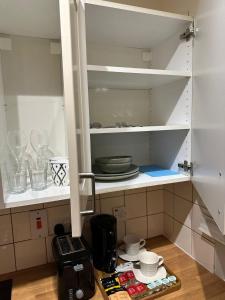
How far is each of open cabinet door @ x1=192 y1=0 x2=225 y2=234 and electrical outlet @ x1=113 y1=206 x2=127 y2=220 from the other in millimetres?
450


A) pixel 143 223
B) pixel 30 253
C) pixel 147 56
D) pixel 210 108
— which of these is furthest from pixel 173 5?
pixel 30 253

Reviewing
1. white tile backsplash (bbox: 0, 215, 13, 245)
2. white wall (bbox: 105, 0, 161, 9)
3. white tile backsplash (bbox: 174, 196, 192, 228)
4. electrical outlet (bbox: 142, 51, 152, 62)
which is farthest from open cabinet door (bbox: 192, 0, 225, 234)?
white tile backsplash (bbox: 0, 215, 13, 245)

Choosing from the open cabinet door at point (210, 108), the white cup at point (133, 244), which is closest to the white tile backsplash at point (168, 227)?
the white cup at point (133, 244)

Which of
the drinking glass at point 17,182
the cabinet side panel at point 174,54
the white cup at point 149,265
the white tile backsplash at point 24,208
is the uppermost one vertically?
the cabinet side panel at point 174,54

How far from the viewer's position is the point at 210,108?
75 cm

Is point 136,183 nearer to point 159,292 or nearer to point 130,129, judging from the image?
point 130,129

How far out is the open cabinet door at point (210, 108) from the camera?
2.13ft

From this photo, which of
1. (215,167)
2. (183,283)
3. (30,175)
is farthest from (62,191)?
(183,283)

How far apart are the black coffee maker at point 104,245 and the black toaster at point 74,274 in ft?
0.37

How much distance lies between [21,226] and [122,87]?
2.77 ft

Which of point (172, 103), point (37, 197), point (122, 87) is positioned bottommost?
point (37, 197)

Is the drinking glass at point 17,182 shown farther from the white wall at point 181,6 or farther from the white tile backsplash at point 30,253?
the white wall at point 181,6

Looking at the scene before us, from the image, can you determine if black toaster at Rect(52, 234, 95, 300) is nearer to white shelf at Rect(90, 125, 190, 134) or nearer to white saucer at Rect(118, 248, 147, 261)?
white saucer at Rect(118, 248, 147, 261)

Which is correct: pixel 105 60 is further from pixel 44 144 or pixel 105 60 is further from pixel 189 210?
pixel 189 210
